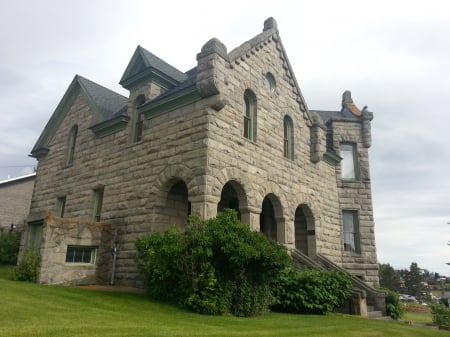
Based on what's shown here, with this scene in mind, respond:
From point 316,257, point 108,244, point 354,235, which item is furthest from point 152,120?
point 354,235

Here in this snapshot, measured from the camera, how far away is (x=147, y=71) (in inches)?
584

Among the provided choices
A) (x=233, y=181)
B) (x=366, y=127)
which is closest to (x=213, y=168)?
(x=233, y=181)

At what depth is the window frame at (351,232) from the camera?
18.8 m

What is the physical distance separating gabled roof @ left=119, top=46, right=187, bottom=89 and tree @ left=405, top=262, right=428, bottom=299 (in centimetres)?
5039

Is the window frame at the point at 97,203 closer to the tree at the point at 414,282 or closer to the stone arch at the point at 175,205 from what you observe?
the stone arch at the point at 175,205

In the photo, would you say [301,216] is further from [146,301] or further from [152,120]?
[146,301]

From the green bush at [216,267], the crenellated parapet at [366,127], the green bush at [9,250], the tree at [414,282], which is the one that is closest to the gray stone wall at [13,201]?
the green bush at [9,250]

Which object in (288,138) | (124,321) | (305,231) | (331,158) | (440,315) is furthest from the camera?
(331,158)

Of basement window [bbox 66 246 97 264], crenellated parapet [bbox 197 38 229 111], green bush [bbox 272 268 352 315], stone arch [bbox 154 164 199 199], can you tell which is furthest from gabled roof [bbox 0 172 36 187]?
green bush [bbox 272 268 352 315]

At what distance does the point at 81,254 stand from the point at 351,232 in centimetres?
1317

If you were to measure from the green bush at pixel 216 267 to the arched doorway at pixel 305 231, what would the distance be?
675cm

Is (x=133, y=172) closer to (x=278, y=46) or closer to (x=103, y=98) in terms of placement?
(x=103, y=98)

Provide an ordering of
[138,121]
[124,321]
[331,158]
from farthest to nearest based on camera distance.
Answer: [331,158] → [138,121] → [124,321]

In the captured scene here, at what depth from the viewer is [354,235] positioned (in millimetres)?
19156
